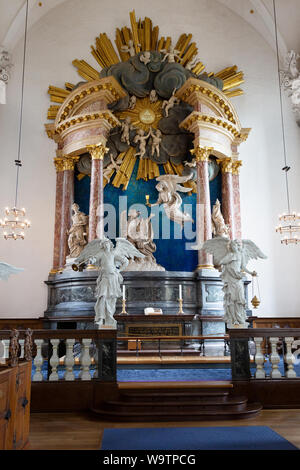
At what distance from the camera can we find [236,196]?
44.6ft

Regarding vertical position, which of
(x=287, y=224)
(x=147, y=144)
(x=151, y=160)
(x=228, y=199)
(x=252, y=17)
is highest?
(x=252, y=17)

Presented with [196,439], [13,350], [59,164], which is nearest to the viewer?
[13,350]

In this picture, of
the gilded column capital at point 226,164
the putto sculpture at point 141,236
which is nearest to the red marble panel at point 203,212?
the gilded column capital at point 226,164

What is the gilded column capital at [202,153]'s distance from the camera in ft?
40.7

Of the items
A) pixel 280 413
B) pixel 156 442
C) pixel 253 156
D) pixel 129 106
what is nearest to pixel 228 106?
pixel 253 156

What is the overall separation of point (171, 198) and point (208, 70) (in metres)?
4.75

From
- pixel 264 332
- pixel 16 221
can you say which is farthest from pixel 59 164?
pixel 264 332

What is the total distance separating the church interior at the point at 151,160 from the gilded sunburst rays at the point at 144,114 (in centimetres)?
3

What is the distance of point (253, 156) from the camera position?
1402cm

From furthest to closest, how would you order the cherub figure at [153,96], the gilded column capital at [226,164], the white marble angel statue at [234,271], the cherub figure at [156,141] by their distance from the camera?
the cherub figure at [153,96] → the gilded column capital at [226,164] → the cherub figure at [156,141] → the white marble angel statue at [234,271]

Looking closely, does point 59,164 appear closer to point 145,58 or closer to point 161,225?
point 161,225

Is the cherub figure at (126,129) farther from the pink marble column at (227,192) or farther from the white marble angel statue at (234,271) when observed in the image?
the white marble angel statue at (234,271)

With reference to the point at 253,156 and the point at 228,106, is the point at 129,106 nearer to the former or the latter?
the point at 228,106
